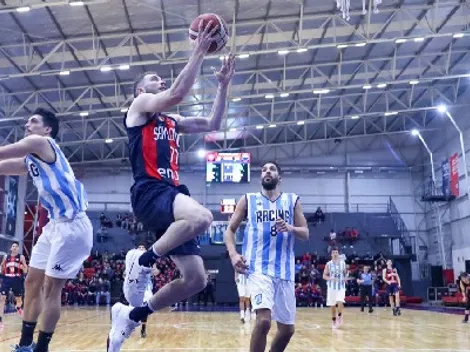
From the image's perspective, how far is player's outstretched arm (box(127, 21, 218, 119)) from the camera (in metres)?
4.06

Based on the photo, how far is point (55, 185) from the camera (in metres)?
5.24

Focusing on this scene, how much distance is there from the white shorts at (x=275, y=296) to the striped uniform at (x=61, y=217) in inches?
64.0

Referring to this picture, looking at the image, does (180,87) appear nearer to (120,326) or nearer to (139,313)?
(139,313)

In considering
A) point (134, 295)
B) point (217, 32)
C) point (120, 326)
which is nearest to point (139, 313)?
point (120, 326)

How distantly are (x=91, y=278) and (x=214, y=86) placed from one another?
11.8 meters

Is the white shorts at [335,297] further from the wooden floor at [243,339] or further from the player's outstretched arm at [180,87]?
the player's outstretched arm at [180,87]

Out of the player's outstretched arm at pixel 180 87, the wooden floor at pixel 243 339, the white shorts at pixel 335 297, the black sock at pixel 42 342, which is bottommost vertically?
the wooden floor at pixel 243 339

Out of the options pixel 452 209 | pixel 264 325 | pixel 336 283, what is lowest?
pixel 264 325

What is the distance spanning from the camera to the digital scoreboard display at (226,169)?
30.5 meters

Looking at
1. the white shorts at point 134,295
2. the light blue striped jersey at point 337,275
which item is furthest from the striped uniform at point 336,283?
the white shorts at point 134,295

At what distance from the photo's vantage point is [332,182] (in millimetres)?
38031

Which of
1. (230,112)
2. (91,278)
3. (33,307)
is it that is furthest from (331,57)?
(33,307)

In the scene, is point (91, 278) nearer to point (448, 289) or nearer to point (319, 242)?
point (319, 242)

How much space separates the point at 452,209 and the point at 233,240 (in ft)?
99.3
